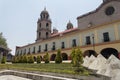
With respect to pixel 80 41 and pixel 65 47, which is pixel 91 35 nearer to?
pixel 80 41

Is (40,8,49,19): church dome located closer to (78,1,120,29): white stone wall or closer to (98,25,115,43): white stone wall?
(78,1,120,29): white stone wall

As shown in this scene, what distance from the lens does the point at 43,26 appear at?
1780 inches

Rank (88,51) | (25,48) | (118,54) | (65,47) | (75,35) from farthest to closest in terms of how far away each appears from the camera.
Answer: (25,48)
(65,47)
(75,35)
(88,51)
(118,54)

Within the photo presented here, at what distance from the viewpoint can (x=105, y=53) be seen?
24109 mm

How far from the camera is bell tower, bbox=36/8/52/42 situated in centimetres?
4475

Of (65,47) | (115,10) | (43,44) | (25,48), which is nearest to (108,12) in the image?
(115,10)

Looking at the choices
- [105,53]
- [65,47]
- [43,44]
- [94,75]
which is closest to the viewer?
[94,75]

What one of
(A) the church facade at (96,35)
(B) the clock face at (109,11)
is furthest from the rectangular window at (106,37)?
(B) the clock face at (109,11)

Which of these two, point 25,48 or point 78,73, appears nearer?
point 78,73

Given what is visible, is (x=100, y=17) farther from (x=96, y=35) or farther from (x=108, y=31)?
(x=108, y=31)

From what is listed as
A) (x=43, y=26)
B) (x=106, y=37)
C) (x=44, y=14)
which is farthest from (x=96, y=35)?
(x=44, y=14)

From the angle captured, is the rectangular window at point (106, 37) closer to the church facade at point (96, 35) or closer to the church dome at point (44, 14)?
the church facade at point (96, 35)

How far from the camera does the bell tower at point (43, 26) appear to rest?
44750mm

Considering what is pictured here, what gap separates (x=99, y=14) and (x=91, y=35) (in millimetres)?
5436
